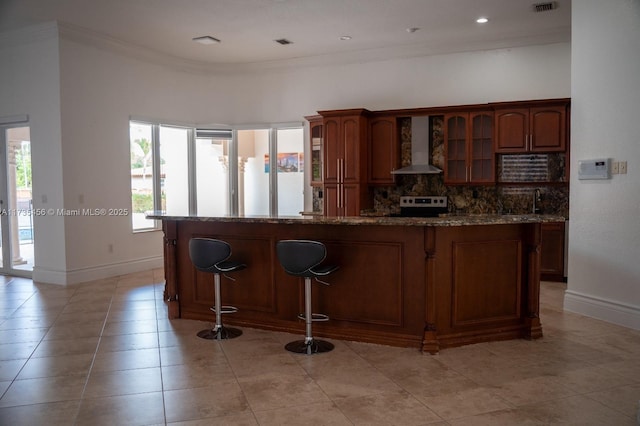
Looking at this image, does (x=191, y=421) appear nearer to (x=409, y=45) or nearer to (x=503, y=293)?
(x=503, y=293)

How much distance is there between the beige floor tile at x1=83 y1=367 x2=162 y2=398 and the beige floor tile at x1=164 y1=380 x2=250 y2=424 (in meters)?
0.21

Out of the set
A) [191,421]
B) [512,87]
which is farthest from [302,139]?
[191,421]

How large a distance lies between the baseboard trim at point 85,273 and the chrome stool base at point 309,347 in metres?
3.86

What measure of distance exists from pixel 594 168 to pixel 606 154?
0.16 meters

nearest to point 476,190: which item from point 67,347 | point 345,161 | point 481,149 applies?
point 481,149

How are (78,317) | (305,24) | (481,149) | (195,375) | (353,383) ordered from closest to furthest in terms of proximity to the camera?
(353,383) < (195,375) < (78,317) < (305,24) < (481,149)

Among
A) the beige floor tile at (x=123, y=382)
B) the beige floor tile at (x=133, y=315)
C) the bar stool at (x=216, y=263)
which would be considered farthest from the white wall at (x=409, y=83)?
the beige floor tile at (x=123, y=382)

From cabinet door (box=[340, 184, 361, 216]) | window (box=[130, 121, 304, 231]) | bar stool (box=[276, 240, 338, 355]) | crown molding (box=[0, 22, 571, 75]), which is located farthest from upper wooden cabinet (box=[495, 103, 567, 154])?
bar stool (box=[276, 240, 338, 355])

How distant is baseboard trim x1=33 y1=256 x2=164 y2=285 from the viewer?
6450mm

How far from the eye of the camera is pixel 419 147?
7.04 meters

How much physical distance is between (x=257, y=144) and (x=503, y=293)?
5389 mm

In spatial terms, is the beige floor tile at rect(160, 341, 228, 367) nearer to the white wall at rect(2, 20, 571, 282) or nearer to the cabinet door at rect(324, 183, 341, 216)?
the white wall at rect(2, 20, 571, 282)

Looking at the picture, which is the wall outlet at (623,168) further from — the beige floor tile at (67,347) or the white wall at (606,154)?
the beige floor tile at (67,347)

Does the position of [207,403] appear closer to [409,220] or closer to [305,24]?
[409,220]
